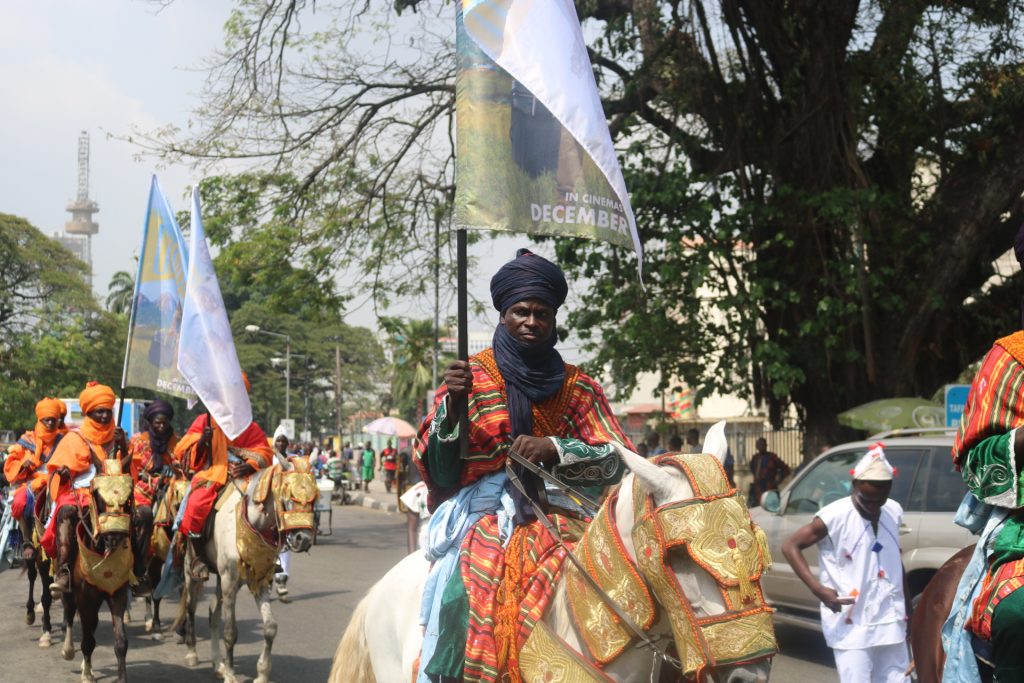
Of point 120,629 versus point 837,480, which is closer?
point 120,629

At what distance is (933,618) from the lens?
15.1 feet

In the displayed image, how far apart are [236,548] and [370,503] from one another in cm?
2326

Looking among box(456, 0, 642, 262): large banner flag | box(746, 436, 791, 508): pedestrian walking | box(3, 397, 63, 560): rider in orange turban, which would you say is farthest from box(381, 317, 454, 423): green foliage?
box(456, 0, 642, 262): large banner flag

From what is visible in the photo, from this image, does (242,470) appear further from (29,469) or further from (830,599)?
(830,599)

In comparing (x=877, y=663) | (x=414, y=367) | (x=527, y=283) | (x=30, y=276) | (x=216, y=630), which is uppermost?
(x=30, y=276)

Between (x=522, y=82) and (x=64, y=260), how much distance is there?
47976 mm

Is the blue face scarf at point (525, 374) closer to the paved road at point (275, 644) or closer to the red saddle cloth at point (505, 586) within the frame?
the red saddle cloth at point (505, 586)

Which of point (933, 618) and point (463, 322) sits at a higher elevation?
point (463, 322)

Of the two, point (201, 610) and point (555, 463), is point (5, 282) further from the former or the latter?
point (555, 463)

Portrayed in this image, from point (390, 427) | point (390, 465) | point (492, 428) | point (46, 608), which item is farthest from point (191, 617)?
point (390, 465)

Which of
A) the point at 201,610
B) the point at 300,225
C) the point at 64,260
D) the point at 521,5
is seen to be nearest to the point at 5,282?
the point at 64,260

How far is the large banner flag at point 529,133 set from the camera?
3.94 metres

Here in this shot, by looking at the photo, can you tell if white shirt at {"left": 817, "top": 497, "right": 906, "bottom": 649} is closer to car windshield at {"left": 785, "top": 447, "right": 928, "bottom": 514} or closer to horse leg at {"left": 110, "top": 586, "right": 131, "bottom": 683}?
car windshield at {"left": 785, "top": 447, "right": 928, "bottom": 514}

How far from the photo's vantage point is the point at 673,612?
304cm
